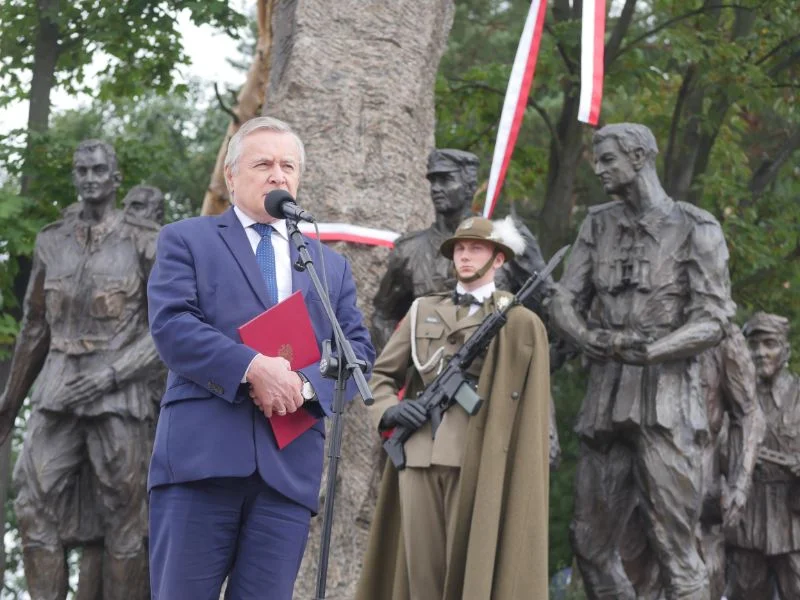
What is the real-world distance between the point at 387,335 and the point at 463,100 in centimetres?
1150

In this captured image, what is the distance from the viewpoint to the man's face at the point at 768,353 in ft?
46.3

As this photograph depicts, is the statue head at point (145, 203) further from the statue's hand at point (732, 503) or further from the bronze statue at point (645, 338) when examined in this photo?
the statue's hand at point (732, 503)

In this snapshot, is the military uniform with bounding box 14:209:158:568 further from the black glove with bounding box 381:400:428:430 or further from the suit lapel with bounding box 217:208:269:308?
the suit lapel with bounding box 217:208:269:308

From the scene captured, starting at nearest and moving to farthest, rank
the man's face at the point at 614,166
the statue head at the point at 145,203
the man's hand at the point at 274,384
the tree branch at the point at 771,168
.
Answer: the man's hand at the point at 274,384
the man's face at the point at 614,166
the statue head at the point at 145,203
the tree branch at the point at 771,168

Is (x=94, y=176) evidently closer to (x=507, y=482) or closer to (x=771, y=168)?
(x=507, y=482)

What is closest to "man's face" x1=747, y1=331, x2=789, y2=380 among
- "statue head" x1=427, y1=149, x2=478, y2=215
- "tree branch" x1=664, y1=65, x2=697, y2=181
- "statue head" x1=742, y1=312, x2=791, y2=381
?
"statue head" x1=742, y1=312, x2=791, y2=381

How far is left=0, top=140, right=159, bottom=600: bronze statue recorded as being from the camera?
11609 millimetres

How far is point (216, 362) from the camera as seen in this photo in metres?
6.14

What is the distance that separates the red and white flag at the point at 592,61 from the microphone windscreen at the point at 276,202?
6.01 meters

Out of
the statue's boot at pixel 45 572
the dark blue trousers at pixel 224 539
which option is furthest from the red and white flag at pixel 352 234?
the dark blue trousers at pixel 224 539

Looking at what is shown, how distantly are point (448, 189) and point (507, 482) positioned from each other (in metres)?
2.61

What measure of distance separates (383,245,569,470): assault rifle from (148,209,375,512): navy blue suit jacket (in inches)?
79.9

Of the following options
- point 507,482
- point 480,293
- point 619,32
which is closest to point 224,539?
point 507,482

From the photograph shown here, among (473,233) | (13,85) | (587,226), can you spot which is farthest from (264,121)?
(13,85)
